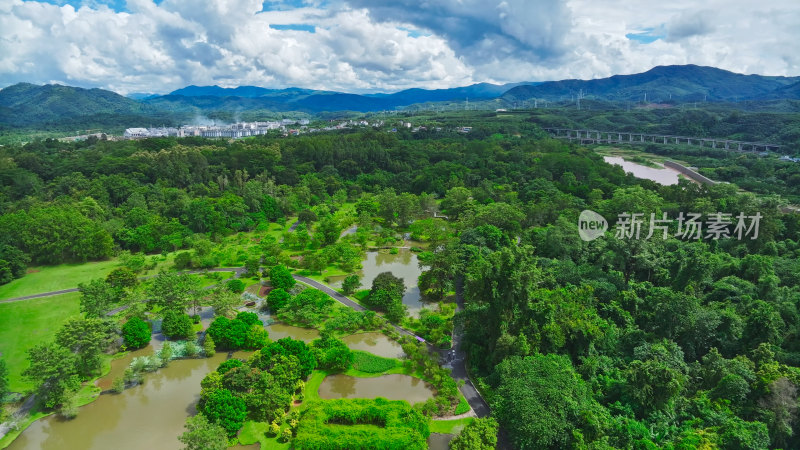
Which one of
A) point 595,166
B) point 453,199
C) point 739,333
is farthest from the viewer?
point 595,166

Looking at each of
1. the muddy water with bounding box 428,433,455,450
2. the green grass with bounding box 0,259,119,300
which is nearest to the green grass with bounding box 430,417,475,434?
the muddy water with bounding box 428,433,455,450

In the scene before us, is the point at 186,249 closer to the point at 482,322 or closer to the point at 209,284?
the point at 209,284

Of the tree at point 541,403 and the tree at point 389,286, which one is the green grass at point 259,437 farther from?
the tree at point 389,286

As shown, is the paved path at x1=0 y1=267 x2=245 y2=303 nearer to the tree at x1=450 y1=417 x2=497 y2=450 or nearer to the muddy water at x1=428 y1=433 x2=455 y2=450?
the muddy water at x1=428 y1=433 x2=455 y2=450

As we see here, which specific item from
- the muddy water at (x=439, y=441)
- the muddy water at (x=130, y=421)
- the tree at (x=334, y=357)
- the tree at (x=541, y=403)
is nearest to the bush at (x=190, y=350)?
the muddy water at (x=130, y=421)

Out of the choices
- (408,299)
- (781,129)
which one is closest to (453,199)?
(408,299)

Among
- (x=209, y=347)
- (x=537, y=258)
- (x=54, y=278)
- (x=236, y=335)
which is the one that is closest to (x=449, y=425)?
(x=537, y=258)
